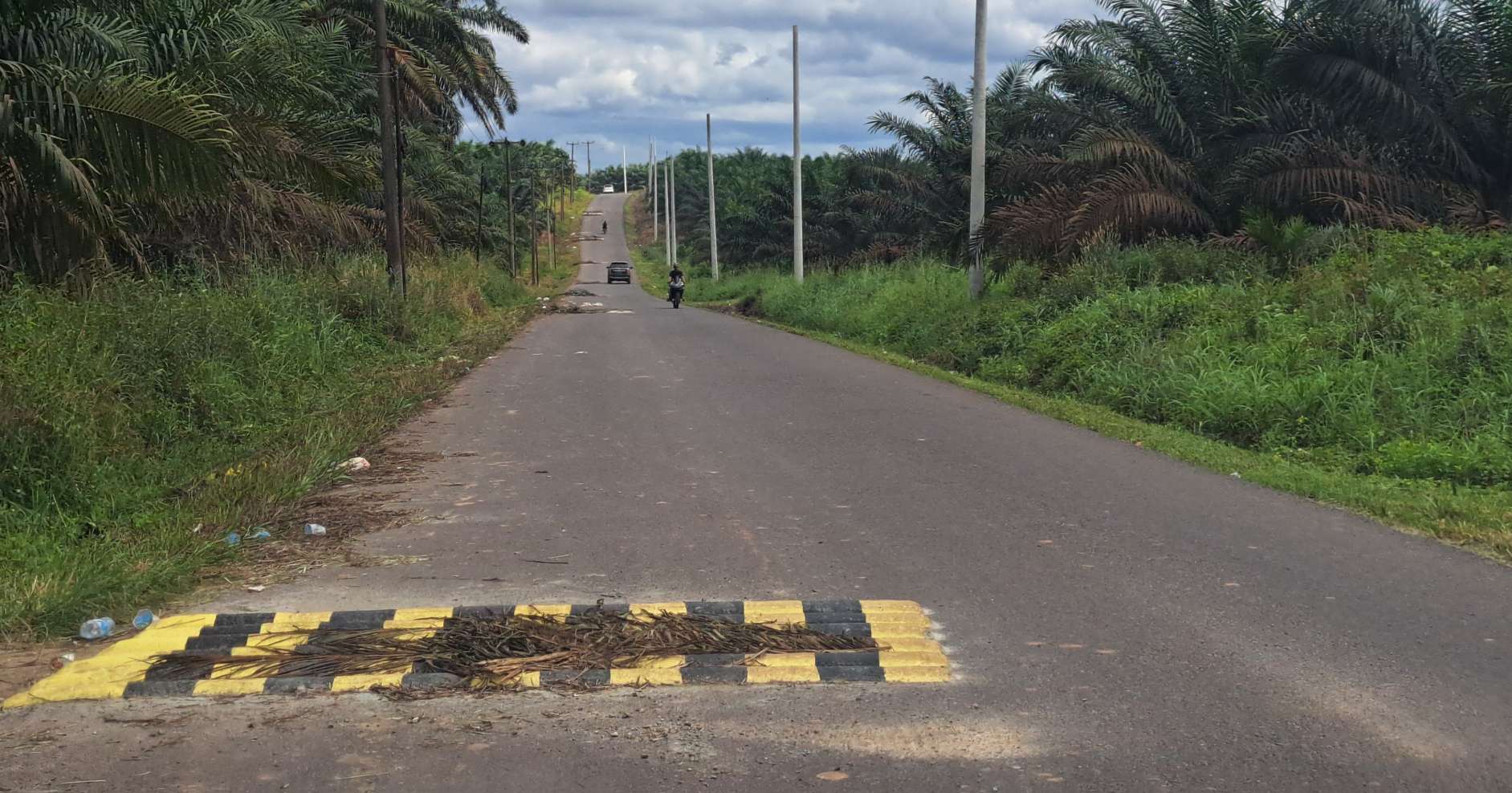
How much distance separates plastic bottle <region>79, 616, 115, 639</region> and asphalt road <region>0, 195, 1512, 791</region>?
0.50m

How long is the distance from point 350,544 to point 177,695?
2.13m

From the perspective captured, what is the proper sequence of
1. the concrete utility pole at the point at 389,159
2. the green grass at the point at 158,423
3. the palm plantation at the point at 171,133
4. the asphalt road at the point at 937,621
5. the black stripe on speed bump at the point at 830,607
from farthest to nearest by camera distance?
the concrete utility pole at the point at 389,159 → the palm plantation at the point at 171,133 → the green grass at the point at 158,423 → the black stripe on speed bump at the point at 830,607 → the asphalt road at the point at 937,621

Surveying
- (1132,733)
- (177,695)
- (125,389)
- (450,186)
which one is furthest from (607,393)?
(450,186)

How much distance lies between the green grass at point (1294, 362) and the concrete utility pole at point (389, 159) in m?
8.11

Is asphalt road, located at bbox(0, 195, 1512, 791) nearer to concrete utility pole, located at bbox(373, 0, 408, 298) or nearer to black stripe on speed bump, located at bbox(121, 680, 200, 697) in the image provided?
black stripe on speed bump, located at bbox(121, 680, 200, 697)

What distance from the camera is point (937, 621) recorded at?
197 inches

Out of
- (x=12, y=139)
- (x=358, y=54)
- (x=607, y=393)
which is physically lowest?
(x=607, y=393)

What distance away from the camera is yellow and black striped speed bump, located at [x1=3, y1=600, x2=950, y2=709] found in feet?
13.9

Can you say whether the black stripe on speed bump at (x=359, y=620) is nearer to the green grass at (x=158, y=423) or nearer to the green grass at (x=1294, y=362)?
the green grass at (x=158, y=423)

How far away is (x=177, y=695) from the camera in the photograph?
4.20 meters

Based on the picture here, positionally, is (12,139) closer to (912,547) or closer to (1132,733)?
(912,547)

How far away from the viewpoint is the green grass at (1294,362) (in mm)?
7930

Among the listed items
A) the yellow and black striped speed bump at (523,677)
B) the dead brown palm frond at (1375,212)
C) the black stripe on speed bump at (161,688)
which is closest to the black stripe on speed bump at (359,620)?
the yellow and black striped speed bump at (523,677)

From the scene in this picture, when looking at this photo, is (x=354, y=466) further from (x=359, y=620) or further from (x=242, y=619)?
(x=359, y=620)
